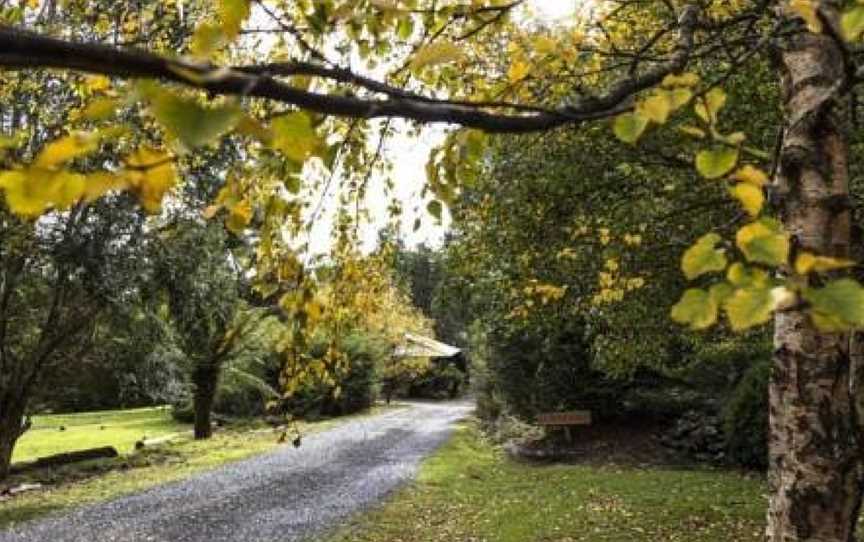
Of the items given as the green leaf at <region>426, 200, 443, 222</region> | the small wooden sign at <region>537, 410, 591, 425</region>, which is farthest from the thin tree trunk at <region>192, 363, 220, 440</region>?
the green leaf at <region>426, 200, 443, 222</region>

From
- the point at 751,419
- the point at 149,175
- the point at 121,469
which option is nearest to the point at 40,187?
the point at 149,175

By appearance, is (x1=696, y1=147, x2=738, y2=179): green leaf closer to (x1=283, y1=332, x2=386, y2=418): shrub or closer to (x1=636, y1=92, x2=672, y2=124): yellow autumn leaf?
(x1=636, y1=92, x2=672, y2=124): yellow autumn leaf

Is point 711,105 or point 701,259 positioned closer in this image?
point 701,259

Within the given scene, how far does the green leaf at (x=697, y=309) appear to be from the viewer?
1.38m

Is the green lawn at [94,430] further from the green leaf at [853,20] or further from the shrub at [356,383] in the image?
the green leaf at [853,20]

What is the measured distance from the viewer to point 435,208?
2637 millimetres

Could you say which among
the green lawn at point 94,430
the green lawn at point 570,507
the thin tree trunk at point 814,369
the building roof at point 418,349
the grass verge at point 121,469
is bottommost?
the green lawn at point 570,507

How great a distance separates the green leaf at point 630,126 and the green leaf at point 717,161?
0.13 m

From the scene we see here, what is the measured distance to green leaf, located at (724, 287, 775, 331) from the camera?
1.27m

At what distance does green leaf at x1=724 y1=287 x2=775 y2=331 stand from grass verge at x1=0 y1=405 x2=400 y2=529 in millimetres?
14264

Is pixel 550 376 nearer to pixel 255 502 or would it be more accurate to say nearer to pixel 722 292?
pixel 255 502

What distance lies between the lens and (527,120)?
59.1 inches

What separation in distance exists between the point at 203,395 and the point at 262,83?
28576 millimetres

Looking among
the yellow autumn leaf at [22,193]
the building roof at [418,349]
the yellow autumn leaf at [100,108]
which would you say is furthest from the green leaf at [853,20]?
the building roof at [418,349]
